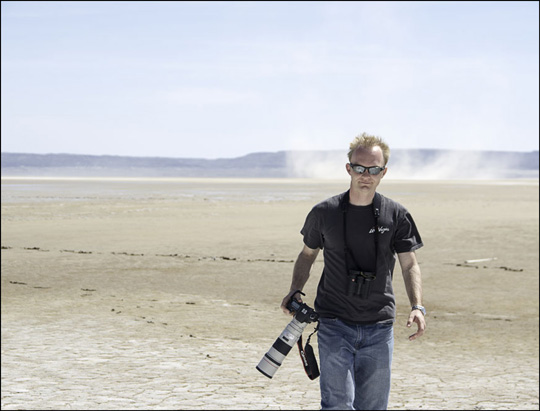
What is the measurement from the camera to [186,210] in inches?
4825

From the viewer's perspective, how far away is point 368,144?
13.2 ft

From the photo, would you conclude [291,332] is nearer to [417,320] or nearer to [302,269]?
[302,269]

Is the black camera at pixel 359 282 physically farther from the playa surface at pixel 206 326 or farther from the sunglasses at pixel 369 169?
the playa surface at pixel 206 326

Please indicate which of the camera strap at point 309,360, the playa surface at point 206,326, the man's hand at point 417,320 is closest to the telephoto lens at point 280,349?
the camera strap at point 309,360

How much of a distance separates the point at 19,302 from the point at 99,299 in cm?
540

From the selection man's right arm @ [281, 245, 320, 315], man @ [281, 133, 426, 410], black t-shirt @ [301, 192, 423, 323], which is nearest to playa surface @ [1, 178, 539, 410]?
man @ [281, 133, 426, 410]

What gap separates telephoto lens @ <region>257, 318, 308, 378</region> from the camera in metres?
4.12

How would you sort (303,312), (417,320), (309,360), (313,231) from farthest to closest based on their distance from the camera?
(309,360)
(303,312)
(417,320)
(313,231)

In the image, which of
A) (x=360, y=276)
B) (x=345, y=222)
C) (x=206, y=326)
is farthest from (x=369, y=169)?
(x=206, y=326)

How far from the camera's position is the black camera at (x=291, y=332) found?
13.9 ft

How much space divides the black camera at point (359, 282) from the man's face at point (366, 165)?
1.33ft

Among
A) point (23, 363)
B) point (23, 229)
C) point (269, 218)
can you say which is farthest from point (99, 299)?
point (269, 218)

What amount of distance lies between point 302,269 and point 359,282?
0.62 m

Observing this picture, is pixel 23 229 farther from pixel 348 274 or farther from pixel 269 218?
pixel 348 274
